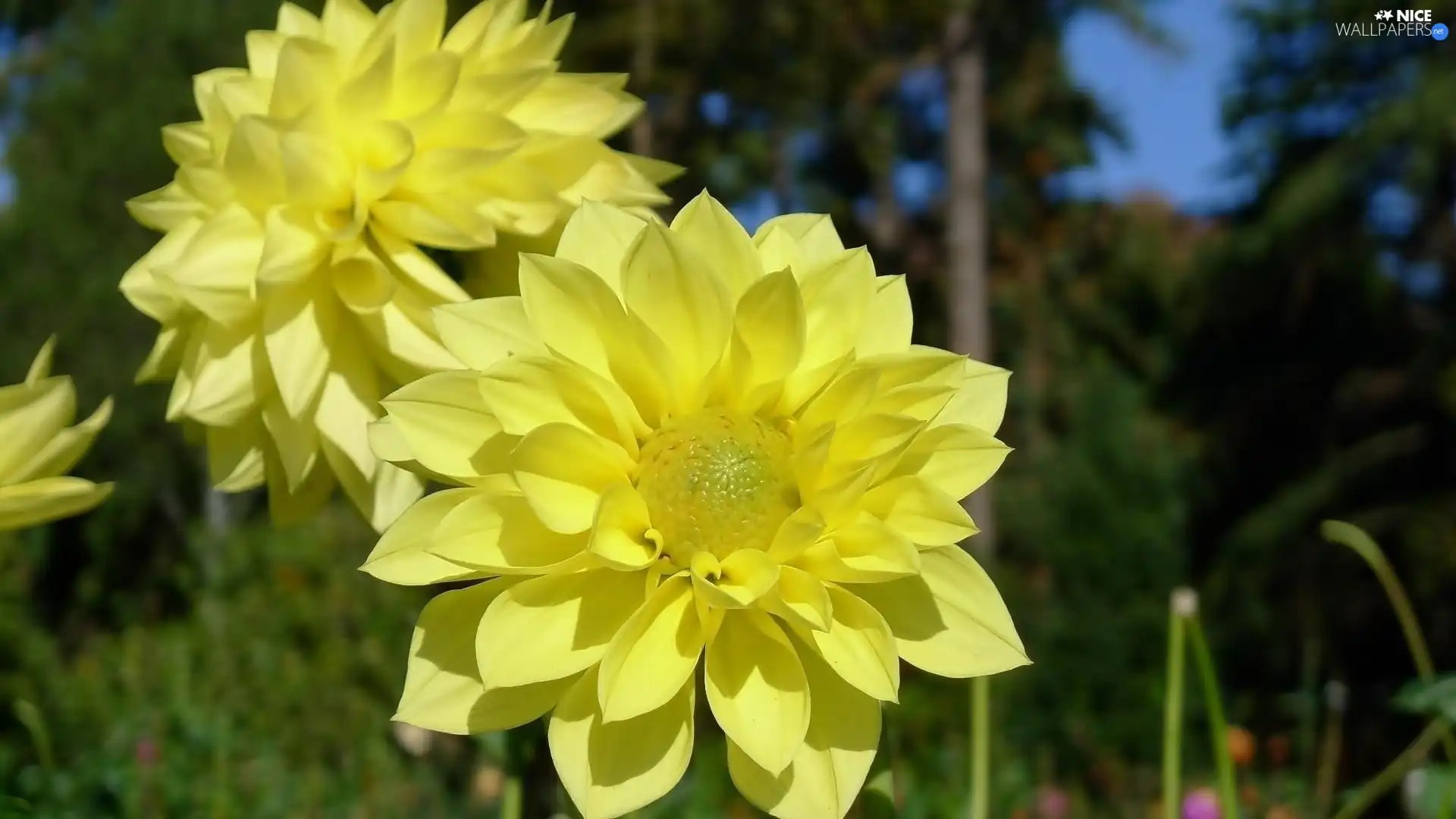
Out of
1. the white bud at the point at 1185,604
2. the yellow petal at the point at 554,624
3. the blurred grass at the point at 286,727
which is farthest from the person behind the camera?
the blurred grass at the point at 286,727

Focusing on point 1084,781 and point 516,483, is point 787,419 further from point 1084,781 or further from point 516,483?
point 1084,781

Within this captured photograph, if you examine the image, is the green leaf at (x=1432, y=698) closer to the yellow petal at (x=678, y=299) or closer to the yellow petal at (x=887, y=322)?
the yellow petal at (x=887, y=322)

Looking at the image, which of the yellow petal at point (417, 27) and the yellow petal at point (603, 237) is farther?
the yellow petal at point (417, 27)

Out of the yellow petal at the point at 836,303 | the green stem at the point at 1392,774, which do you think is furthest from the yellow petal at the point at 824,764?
the green stem at the point at 1392,774

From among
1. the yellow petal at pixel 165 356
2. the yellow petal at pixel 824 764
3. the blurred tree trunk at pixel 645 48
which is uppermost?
the blurred tree trunk at pixel 645 48

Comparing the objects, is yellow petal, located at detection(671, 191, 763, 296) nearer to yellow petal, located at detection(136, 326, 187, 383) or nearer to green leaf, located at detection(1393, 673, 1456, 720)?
yellow petal, located at detection(136, 326, 187, 383)

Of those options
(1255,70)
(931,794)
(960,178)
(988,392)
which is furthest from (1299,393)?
(988,392)

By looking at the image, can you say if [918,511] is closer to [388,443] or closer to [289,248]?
[388,443]
